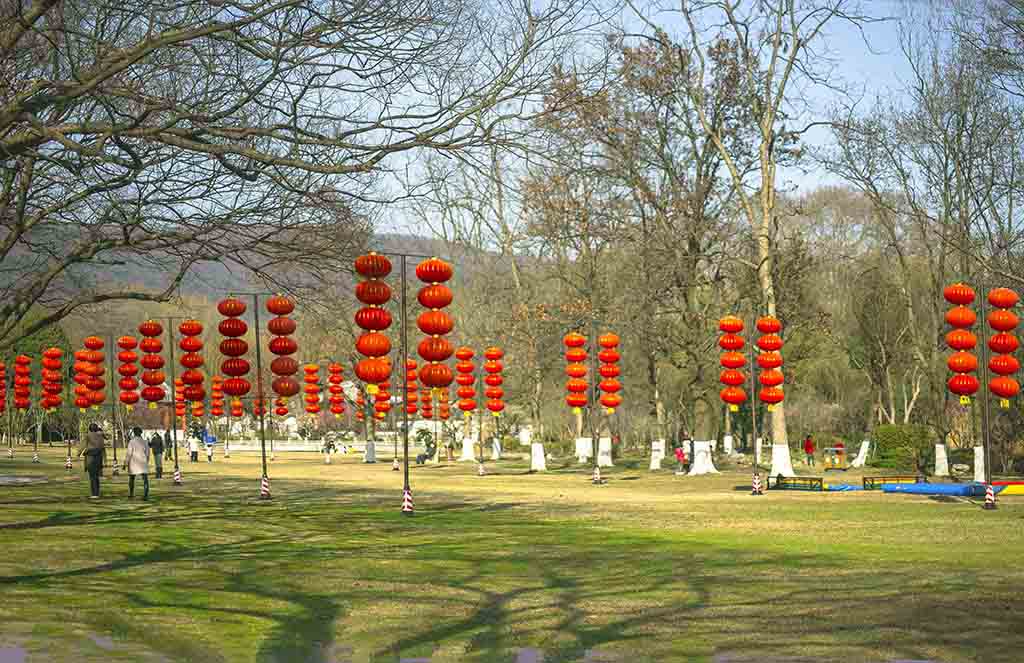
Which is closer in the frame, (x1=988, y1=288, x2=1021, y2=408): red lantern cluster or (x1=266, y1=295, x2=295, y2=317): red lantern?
(x1=266, y1=295, x2=295, y2=317): red lantern

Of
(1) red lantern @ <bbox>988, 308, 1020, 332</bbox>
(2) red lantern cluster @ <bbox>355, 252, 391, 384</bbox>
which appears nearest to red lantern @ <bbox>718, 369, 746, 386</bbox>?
(1) red lantern @ <bbox>988, 308, 1020, 332</bbox>

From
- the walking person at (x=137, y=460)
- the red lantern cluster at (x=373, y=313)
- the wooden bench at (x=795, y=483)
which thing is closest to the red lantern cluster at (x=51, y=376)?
the walking person at (x=137, y=460)

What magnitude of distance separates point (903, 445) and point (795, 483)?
14620 mm

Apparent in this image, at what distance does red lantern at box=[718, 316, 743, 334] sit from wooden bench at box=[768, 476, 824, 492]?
4.90 meters

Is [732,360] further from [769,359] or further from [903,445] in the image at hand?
[903,445]

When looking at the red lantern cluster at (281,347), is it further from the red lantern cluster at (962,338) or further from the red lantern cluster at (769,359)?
the red lantern cluster at (962,338)

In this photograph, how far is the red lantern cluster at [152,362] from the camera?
116 ft

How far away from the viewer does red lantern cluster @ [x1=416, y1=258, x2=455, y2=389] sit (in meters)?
25.9

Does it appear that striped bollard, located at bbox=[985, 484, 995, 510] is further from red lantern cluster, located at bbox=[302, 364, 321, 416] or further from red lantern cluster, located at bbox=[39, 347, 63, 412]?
red lantern cluster, located at bbox=[39, 347, 63, 412]

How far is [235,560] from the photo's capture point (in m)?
18.5

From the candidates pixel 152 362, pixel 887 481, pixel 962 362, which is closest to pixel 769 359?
pixel 962 362

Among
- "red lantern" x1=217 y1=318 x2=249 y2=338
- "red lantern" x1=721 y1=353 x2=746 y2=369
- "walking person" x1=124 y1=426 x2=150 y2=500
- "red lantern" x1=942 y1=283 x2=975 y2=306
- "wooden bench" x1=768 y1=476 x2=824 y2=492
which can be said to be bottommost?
"wooden bench" x1=768 y1=476 x2=824 y2=492

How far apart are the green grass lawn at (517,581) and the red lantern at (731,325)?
498 cm

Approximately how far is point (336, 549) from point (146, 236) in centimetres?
664
